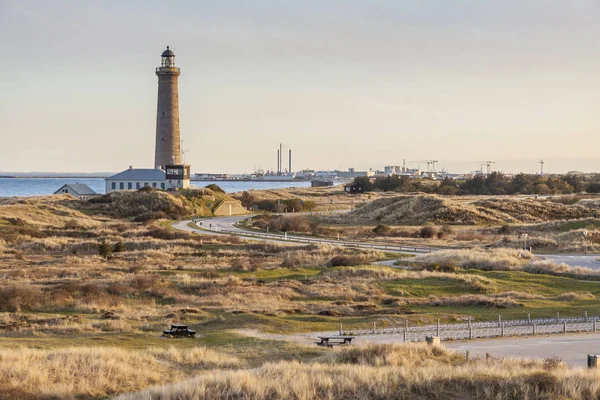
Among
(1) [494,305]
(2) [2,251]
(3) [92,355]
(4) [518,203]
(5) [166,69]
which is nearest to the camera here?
(3) [92,355]

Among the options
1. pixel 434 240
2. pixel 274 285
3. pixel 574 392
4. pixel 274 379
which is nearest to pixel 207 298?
pixel 274 285

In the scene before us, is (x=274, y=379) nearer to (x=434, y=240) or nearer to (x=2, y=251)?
(x=2, y=251)

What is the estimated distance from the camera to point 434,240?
229 feet

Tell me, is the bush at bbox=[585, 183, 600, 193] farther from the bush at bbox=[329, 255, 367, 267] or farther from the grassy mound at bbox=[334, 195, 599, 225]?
the bush at bbox=[329, 255, 367, 267]

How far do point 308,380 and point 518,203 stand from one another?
96649mm

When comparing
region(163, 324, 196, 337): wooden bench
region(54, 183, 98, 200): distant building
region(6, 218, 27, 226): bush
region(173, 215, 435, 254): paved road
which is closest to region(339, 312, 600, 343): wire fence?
region(163, 324, 196, 337): wooden bench

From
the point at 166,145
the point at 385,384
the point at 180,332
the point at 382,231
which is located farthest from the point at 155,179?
the point at 385,384

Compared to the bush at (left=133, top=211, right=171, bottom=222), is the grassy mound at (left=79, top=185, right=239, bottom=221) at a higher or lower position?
higher

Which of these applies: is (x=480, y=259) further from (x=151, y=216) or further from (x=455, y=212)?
(x=151, y=216)

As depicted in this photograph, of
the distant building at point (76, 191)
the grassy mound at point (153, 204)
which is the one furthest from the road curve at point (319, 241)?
the distant building at point (76, 191)

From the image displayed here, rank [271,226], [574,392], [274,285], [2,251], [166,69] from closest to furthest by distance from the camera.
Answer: [574,392]
[274,285]
[2,251]
[271,226]
[166,69]

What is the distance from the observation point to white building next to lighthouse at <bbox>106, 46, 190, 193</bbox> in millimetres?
114312

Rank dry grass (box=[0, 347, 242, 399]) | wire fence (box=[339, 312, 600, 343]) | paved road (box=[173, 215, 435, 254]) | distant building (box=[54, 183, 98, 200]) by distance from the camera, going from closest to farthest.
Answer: dry grass (box=[0, 347, 242, 399])
wire fence (box=[339, 312, 600, 343])
paved road (box=[173, 215, 435, 254])
distant building (box=[54, 183, 98, 200])

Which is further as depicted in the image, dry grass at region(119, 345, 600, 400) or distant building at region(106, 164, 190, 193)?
distant building at region(106, 164, 190, 193)
